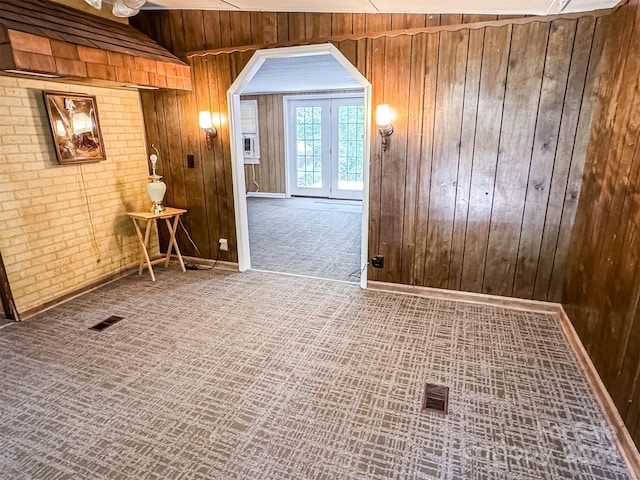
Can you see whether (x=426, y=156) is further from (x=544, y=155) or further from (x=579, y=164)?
(x=579, y=164)

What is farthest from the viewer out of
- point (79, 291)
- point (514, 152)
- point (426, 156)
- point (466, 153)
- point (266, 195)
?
point (266, 195)

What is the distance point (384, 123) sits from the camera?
312 cm

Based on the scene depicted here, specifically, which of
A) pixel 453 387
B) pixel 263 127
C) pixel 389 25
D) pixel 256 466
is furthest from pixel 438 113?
pixel 263 127

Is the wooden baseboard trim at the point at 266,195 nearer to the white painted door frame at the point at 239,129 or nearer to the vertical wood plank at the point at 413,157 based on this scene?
the white painted door frame at the point at 239,129

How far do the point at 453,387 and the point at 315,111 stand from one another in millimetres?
6902

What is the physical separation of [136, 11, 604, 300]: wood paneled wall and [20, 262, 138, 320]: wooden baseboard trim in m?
2.01

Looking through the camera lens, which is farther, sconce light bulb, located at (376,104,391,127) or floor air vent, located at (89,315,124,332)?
sconce light bulb, located at (376,104,391,127)

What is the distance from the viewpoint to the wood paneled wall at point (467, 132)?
2.76 m

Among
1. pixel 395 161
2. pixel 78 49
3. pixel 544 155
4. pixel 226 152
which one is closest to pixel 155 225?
pixel 226 152

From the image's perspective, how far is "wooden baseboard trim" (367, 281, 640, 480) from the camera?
1.74m

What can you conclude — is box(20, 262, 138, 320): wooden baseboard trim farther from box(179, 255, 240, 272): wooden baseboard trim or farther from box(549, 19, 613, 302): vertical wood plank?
box(549, 19, 613, 302): vertical wood plank

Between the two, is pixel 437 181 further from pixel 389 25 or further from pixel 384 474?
pixel 384 474

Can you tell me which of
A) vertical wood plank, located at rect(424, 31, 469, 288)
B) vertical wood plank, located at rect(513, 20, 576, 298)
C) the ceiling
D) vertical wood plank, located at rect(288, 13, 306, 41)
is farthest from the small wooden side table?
vertical wood plank, located at rect(513, 20, 576, 298)

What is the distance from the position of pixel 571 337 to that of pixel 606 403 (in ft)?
2.42
